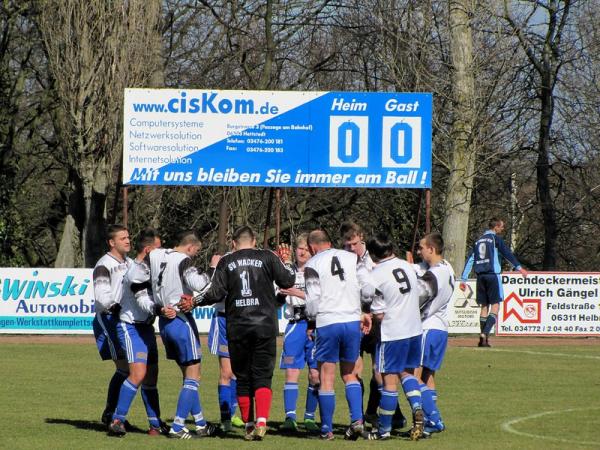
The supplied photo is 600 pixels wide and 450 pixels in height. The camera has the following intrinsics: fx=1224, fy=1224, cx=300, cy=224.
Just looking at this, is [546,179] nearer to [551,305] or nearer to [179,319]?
[551,305]

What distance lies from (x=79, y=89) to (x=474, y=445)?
22.3 m

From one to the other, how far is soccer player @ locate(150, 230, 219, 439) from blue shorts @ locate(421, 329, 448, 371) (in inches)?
84.8

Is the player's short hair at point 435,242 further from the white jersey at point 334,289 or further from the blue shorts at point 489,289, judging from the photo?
the blue shorts at point 489,289

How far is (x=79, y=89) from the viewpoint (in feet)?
102

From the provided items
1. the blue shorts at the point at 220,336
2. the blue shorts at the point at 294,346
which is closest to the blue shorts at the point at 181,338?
the blue shorts at the point at 220,336

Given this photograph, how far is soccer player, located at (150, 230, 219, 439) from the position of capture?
11.2 meters

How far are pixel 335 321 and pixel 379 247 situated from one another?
0.79 metres

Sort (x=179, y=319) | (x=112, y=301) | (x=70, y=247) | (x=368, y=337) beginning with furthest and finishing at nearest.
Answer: (x=70, y=247) < (x=368, y=337) < (x=112, y=301) < (x=179, y=319)

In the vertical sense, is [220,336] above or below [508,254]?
below

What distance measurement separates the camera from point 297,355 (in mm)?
12375

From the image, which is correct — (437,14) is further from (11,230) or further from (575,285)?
(11,230)

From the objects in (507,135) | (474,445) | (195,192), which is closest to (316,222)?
(195,192)

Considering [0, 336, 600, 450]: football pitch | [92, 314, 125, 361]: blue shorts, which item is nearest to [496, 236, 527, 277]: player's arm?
[0, 336, 600, 450]: football pitch

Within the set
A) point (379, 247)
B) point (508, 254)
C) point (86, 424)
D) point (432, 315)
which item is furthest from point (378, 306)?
point (508, 254)
